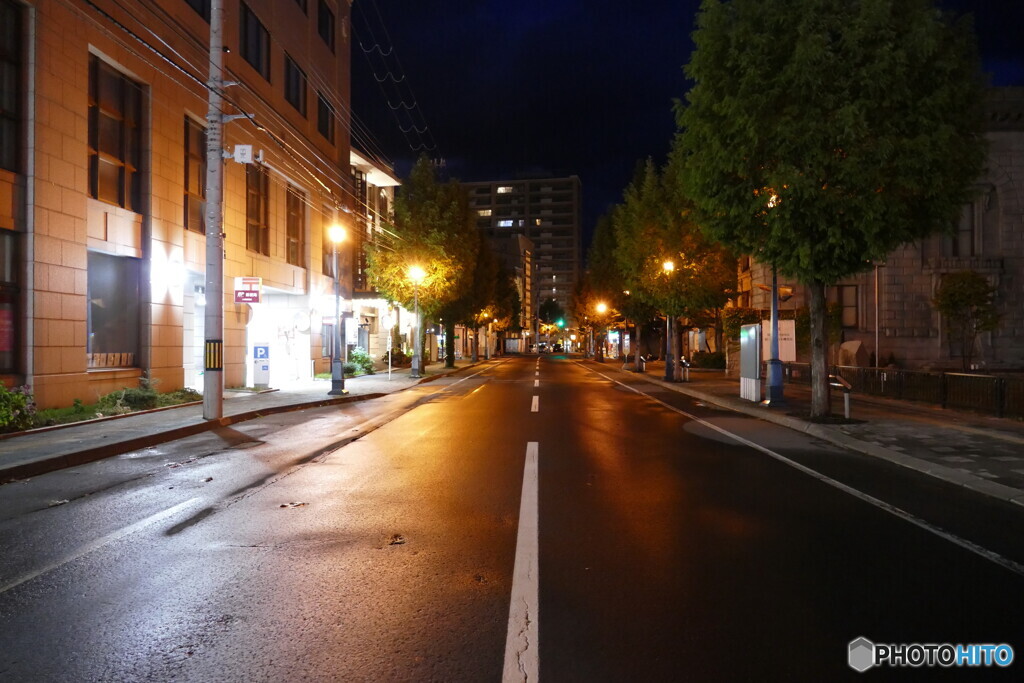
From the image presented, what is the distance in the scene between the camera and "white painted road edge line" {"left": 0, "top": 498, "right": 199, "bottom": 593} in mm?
5430

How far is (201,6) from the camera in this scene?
23.6m

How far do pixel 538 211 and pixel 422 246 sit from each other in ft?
441

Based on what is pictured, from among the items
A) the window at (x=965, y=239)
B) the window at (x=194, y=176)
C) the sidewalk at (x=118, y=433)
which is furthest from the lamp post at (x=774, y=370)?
the window at (x=965, y=239)

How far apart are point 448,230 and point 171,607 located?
3670cm

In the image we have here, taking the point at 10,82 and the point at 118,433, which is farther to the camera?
the point at 10,82

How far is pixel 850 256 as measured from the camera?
50.6 ft

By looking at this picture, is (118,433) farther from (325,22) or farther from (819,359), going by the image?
(325,22)

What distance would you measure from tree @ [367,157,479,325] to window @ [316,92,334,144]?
5.21 meters

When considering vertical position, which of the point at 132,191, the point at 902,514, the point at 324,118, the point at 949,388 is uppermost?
the point at 324,118

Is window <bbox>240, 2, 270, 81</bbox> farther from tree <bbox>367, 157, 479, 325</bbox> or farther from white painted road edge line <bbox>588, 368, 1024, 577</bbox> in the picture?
white painted road edge line <bbox>588, 368, 1024, 577</bbox>

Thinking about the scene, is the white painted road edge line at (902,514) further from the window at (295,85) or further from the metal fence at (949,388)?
the window at (295,85)

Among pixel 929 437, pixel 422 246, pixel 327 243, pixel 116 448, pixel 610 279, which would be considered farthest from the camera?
pixel 610 279

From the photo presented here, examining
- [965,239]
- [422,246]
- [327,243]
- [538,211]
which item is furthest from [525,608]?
[538,211]

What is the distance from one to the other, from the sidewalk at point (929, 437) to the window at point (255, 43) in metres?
21.5
